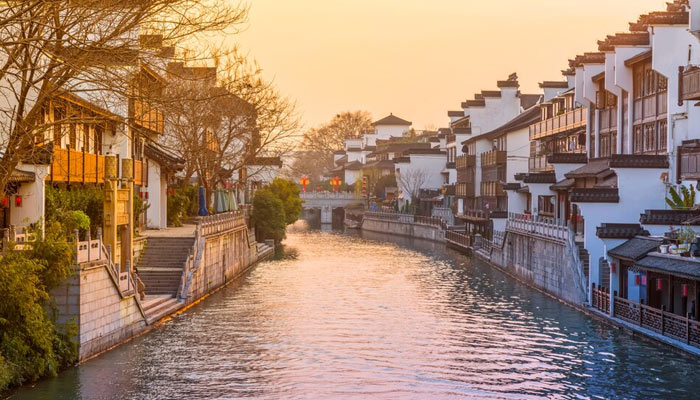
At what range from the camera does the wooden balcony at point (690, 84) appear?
33781 millimetres

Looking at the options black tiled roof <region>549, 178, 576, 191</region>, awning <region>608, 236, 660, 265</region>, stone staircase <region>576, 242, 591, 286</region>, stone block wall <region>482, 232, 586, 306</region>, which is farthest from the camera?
black tiled roof <region>549, 178, 576, 191</region>

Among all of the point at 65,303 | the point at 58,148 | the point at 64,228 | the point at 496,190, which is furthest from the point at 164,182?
the point at 496,190

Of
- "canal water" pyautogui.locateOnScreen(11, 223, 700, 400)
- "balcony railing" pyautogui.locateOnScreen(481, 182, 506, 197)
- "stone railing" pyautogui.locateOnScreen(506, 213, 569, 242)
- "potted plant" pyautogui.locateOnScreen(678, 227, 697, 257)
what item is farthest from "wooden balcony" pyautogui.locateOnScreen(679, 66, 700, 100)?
"balcony railing" pyautogui.locateOnScreen(481, 182, 506, 197)

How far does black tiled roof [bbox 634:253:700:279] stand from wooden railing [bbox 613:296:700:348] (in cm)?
134

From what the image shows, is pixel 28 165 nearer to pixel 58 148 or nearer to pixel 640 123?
pixel 58 148

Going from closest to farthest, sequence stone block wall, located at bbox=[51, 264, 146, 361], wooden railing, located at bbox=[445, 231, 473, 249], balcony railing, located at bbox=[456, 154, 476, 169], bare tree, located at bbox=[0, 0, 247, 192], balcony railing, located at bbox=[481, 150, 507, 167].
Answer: bare tree, located at bbox=[0, 0, 247, 192] → stone block wall, located at bbox=[51, 264, 146, 361] → wooden railing, located at bbox=[445, 231, 473, 249] → balcony railing, located at bbox=[481, 150, 507, 167] → balcony railing, located at bbox=[456, 154, 476, 169]

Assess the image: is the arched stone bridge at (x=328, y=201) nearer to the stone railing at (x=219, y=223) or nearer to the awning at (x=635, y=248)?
the stone railing at (x=219, y=223)

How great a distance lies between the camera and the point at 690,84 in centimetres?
3450

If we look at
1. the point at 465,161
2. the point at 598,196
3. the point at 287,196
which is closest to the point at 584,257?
the point at 598,196

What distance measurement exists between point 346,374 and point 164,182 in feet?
104

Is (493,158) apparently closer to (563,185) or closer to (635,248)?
(563,185)

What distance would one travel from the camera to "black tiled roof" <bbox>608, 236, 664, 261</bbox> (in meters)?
34.2

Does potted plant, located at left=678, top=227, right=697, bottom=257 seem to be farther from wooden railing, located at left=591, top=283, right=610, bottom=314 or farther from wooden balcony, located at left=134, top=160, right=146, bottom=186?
wooden balcony, located at left=134, top=160, right=146, bottom=186

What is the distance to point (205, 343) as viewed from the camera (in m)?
32.5
